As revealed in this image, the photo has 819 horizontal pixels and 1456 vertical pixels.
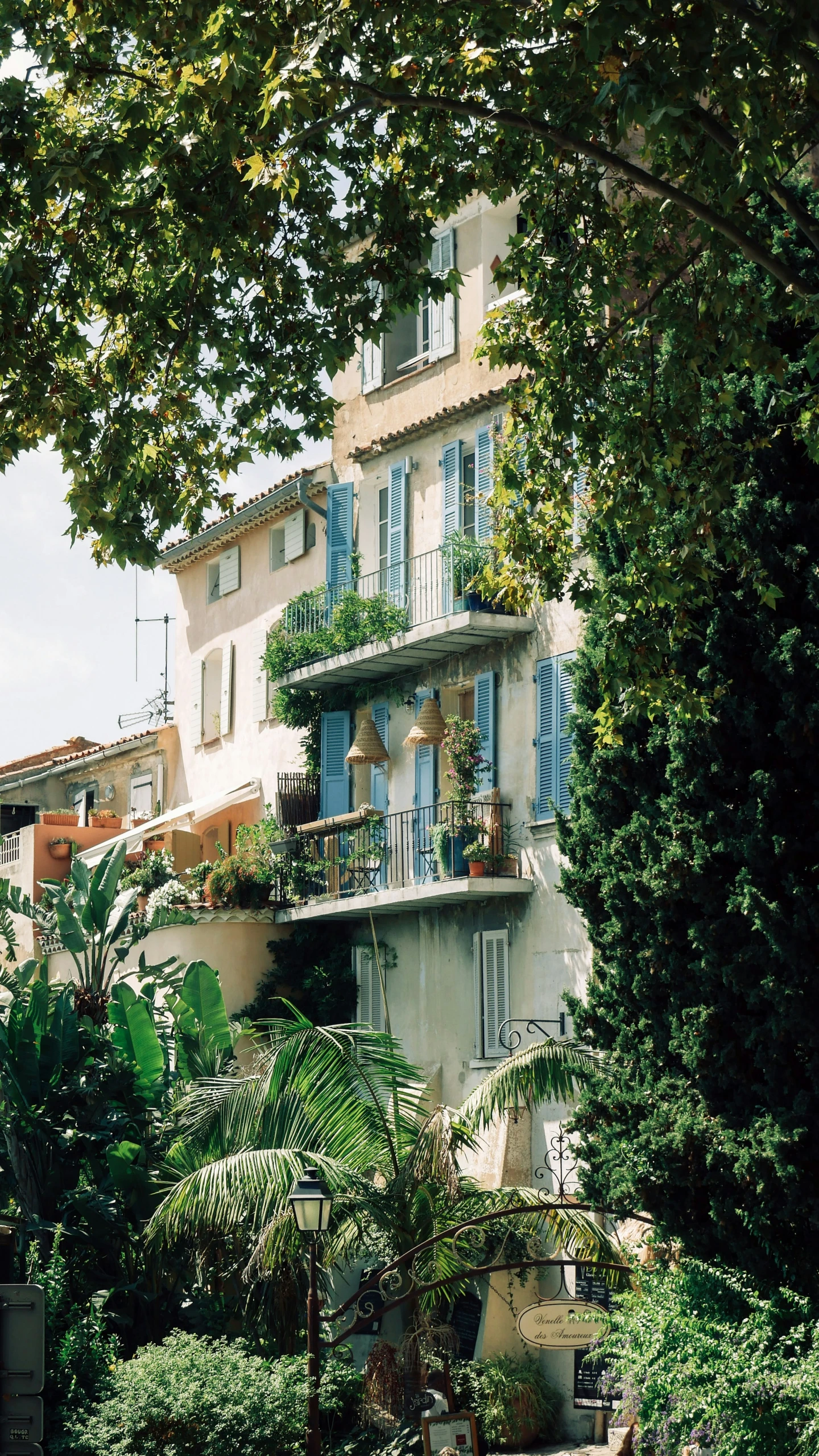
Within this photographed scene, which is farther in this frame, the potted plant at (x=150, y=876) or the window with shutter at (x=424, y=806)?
the potted plant at (x=150, y=876)

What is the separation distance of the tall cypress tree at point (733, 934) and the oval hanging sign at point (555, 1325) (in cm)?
134

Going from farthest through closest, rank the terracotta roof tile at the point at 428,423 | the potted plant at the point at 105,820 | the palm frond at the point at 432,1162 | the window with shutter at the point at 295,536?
the potted plant at the point at 105,820, the window with shutter at the point at 295,536, the terracotta roof tile at the point at 428,423, the palm frond at the point at 432,1162

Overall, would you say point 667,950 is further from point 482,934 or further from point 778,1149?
point 482,934

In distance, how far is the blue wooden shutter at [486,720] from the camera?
74.0 ft

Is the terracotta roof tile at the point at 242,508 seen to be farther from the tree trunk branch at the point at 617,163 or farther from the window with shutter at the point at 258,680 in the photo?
the tree trunk branch at the point at 617,163

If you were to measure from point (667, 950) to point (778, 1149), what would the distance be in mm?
2001

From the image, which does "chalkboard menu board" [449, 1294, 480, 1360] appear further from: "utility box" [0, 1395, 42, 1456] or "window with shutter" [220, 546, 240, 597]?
"window with shutter" [220, 546, 240, 597]

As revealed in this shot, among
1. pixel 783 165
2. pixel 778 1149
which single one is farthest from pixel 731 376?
pixel 778 1149

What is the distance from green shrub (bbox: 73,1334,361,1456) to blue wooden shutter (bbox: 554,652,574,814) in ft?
24.8

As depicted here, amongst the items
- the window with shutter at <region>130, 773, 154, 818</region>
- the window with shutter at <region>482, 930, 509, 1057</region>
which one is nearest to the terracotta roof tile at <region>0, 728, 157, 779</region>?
the window with shutter at <region>130, 773, 154, 818</region>

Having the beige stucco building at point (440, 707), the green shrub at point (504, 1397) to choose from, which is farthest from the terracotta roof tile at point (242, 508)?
the green shrub at point (504, 1397)

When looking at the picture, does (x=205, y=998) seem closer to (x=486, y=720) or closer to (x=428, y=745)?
(x=428, y=745)

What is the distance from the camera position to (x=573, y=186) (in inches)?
504

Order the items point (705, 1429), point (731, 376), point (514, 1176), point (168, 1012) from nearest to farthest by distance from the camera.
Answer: point (705, 1429)
point (731, 376)
point (514, 1176)
point (168, 1012)
